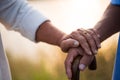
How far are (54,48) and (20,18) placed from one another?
107 centimetres

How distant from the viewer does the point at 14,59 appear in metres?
2.03

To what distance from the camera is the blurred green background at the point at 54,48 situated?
1.94 metres

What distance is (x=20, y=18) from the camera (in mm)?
986

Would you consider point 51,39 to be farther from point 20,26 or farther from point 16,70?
point 16,70

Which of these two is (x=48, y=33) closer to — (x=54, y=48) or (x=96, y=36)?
(x=96, y=36)

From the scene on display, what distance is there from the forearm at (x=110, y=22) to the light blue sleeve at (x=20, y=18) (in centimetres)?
20

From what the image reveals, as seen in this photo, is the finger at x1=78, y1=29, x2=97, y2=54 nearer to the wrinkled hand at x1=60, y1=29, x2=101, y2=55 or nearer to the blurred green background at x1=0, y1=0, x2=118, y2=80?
the wrinkled hand at x1=60, y1=29, x2=101, y2=55

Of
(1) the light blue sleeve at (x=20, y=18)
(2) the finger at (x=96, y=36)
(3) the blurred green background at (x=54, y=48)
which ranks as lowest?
(3) the blurred green background at (x=54, y=48)

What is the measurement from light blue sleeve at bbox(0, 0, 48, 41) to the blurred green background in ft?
2.81

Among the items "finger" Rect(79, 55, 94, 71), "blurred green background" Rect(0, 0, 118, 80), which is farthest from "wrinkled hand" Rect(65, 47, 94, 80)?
Result: "blurred green background" Rect(0, 0, 118, 80)

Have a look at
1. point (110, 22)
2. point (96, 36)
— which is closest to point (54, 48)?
point (110, 22)

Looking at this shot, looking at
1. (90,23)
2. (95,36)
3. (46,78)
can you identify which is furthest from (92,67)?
(46,78)

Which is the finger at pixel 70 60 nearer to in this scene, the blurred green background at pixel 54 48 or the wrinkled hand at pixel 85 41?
the wrinkled hand at pixel 85 41

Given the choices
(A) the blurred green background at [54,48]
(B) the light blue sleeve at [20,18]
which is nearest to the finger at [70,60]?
(B) the light blue sleeve at [20,18]
